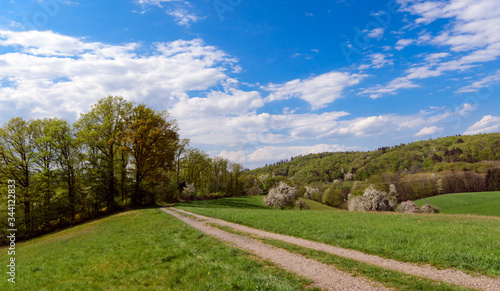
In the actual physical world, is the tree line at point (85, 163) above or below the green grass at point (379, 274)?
above

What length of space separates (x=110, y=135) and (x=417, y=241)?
4004 cm

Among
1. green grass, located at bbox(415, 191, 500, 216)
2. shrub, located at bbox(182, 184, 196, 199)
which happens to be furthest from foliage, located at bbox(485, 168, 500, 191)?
shrub, located at bbox(182, 184, 196, 199)

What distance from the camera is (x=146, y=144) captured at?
38.2 meters

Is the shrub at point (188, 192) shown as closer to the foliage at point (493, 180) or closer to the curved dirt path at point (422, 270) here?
the curved dirt path at point (422, 270)

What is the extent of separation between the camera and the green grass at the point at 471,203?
4994 centimetres

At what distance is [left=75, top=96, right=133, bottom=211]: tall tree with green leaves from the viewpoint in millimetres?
36250

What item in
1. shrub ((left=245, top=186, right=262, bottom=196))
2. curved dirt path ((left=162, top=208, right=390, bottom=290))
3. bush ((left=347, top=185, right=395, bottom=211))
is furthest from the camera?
shrub ((left=245, top=186, right=262, bottom=196))

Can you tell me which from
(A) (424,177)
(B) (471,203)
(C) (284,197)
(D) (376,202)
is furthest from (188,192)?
(A) (424,177)

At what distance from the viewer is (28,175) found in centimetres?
3222

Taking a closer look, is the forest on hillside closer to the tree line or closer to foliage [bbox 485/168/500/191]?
foliage [bbox 485/168/500/191]

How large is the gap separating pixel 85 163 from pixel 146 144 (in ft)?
28.1

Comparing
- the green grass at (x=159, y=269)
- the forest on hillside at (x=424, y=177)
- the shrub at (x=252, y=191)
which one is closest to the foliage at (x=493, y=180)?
the forest on hillside at (x=424, y=177)

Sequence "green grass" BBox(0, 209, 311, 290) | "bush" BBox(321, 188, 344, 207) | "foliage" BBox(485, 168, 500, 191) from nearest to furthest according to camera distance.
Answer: "green grass" BBox(0, 209, 311, 290) → "foliage" BBox(485, 168, 500, 191) → "bush" BBox(321, 188, 344, 207)

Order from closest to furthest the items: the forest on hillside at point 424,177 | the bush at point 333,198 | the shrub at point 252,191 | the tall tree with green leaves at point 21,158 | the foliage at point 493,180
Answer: the tall tree with green leaves at point 21,158 < the foliage at point 493,180 < the forest on hillside at point 424,177 < the shrub at point 252,191 < the bush at point 333,198
